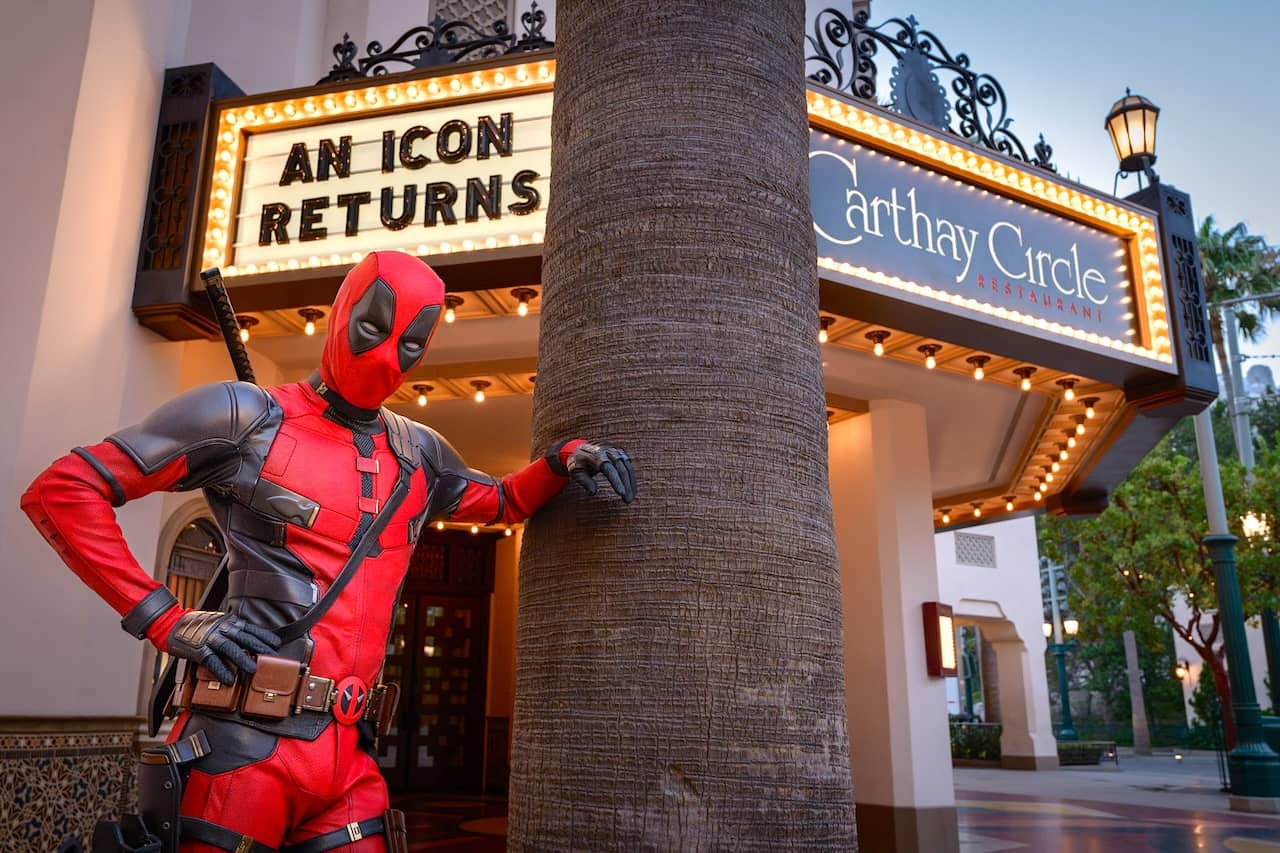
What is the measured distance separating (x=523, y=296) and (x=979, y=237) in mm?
3045

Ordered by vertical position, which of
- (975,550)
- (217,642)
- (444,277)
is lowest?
(217,642)

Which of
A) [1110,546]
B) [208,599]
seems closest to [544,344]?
[208,599]

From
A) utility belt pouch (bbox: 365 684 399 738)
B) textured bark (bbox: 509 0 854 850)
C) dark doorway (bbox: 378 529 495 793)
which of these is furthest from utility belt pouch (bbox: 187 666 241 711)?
dark doorway (bbox: 378 529 495 793)

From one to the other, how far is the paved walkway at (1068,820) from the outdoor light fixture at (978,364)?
414 centimetres

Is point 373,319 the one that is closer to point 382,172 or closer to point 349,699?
point 349,699

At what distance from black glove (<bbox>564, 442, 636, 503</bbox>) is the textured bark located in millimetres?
41

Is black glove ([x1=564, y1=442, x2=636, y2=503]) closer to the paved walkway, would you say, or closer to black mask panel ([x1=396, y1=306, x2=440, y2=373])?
black mask panel ([x1=396, y1=306, x2=440, y2=373])

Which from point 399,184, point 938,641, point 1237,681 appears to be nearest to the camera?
point 399,184

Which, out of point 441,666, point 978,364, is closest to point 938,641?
point 978,364

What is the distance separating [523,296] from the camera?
20.7 ft

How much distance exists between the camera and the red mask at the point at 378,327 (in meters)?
2.36

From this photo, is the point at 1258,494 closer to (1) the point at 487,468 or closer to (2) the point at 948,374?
(2) the point at 948,374

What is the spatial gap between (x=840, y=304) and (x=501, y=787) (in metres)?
8.98

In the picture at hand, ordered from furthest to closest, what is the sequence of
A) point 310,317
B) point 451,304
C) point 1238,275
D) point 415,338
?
point 1238,275 < point 310,317 < point 451,304 < point 415,338
